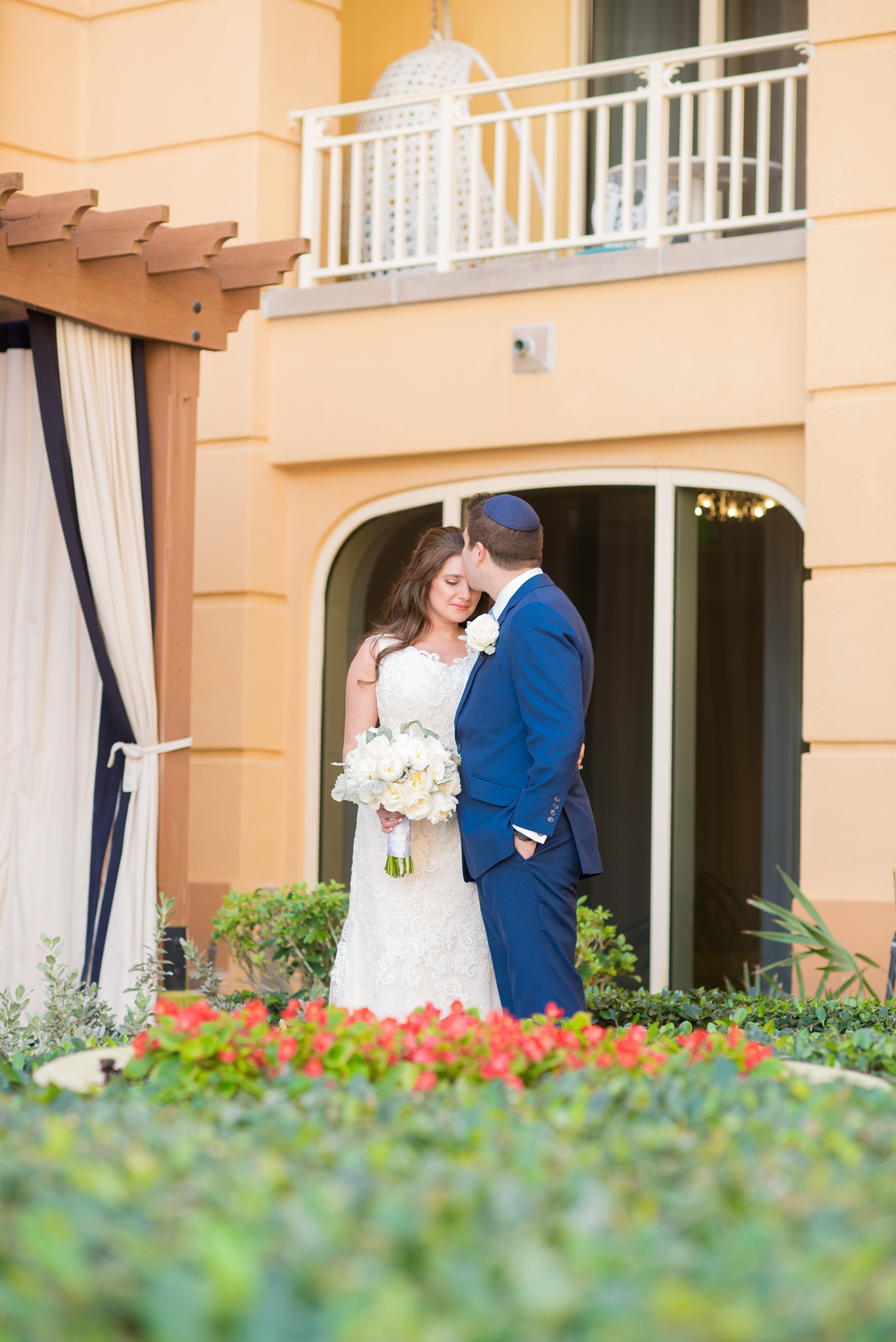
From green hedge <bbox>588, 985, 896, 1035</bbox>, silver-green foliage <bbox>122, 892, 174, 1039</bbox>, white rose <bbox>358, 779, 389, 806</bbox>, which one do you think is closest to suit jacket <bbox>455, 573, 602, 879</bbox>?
white rose <bbox>358, 779, 389, 806</bbox>

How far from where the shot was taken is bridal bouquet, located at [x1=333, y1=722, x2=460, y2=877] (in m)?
3.87

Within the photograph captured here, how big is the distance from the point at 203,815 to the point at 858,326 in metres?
4.02

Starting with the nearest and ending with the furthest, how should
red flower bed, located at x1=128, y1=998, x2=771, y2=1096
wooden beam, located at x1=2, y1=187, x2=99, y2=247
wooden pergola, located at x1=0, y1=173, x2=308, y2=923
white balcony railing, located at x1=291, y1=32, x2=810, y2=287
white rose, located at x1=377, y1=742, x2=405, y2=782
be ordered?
red flower bed, located at x1=128, y1=998, x2=771, y2=1096 → white rose, located at x1=377, y1=742, x2=405, y2=782 → wooden beam, located at x1=2, y1=187, x2=99, y2=247 → wooden pergola, located at x1=0, y1=173, x2=308, y2=923 → white balcony railing, located at x1=291, y1=32, x2=810, y2=287

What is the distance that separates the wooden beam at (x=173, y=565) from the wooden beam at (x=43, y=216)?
0.75 m

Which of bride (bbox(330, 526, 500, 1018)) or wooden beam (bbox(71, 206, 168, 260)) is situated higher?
wooden beam (bbox(71, 206, 168, 260))

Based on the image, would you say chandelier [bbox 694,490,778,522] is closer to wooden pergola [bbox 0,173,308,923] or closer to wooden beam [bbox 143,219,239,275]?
wooden pergola [bbox 0,173,308,923]

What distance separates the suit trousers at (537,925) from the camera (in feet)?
12.3

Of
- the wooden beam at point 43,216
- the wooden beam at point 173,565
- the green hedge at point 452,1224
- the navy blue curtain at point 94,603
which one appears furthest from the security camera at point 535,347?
the green hedge at point 452,1224

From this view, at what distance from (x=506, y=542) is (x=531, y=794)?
29.3 inches

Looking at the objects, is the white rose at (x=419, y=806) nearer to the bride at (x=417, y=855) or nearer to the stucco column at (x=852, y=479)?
the bride at (x=417, y=855)

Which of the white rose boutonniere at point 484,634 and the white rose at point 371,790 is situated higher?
the white rose boutonniere at point 484,634

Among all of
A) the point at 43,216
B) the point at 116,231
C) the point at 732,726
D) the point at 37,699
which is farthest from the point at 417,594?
the point at 732,726

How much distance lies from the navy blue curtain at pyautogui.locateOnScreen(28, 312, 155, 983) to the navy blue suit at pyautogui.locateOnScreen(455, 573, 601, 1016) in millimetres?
2003

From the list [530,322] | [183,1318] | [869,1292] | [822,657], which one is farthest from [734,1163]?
[530,322]
